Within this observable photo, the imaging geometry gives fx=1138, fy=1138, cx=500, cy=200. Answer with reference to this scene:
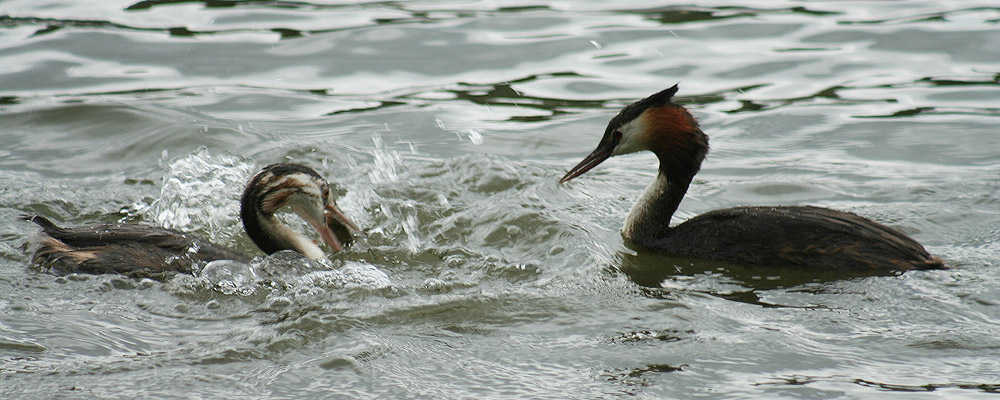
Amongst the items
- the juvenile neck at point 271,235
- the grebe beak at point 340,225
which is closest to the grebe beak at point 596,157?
the grebe beak at point 340,225

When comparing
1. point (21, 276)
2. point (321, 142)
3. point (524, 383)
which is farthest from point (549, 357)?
point (321, 142)

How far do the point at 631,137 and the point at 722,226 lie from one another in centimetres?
78

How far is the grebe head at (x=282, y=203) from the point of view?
6145mm

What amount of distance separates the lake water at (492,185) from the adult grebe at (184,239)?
0.12 m

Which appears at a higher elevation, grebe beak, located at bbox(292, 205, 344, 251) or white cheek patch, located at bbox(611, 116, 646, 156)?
white cheek patch, located at bbox(611, 116, 646, 156)

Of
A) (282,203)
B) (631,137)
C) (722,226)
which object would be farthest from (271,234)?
(722,226)

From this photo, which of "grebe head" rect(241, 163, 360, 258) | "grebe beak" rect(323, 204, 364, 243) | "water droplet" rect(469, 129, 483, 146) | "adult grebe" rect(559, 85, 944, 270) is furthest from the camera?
"water droplet" rect(469, 129, 483, 146)

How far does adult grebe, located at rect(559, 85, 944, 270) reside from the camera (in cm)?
600

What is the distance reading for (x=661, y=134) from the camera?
6633mm

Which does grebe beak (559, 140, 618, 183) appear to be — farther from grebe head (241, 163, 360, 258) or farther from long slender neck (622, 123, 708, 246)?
grebe head (241, 163, 360, 258)

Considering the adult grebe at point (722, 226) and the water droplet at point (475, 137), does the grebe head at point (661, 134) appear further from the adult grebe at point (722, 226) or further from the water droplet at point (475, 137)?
the water droplet at point (475, 137)

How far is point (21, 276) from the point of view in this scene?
5.89 meters

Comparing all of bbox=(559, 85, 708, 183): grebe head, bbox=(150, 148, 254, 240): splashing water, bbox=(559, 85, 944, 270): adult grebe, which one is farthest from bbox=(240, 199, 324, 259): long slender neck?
bbox=(559, 85, 708, 183): grebe head

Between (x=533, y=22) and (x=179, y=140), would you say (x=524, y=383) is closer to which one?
(x=179, y=140)
